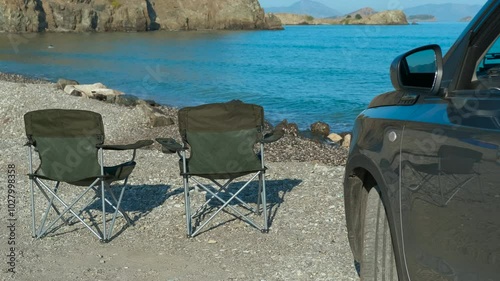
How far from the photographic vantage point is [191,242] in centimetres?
653

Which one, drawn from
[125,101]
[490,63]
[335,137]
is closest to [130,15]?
[125,101]

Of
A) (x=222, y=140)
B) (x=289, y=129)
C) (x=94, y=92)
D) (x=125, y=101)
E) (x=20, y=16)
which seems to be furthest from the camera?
(x=20, y=16)

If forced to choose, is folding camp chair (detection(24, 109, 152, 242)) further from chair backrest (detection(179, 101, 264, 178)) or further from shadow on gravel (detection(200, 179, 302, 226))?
shadow on gravel (detection(200, 179, 302, 226))

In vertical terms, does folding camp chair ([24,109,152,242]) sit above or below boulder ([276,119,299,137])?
above

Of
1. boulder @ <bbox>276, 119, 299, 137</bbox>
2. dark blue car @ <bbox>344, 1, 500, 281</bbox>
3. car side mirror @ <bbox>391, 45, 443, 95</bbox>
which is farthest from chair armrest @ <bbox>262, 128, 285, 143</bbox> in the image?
boulder @ <bbox>276, 119, 299, 137</bbox>

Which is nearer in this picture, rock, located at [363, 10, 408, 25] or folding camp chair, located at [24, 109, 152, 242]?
folding camp chair, located at [24, 109, 152, 242]

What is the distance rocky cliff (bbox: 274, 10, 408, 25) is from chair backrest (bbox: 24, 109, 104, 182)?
142 metres

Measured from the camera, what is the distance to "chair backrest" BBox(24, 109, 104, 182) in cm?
641

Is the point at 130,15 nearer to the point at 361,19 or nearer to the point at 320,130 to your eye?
the point at 361,19

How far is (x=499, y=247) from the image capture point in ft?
7.73

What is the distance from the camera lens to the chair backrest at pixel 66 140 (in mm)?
6414

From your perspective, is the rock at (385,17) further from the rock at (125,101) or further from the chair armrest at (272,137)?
the chair armrest at (272,137)

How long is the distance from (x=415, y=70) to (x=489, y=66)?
0.55m

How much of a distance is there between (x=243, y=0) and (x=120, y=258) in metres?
117
